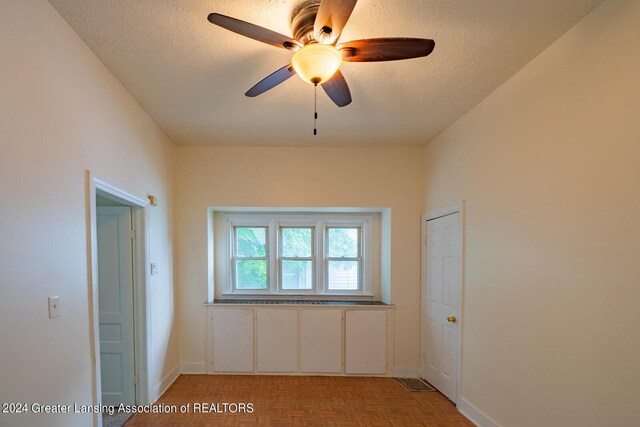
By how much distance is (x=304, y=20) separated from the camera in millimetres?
1624

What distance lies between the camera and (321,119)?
3043 millimetres

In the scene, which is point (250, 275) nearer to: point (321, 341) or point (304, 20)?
point (321, 341)

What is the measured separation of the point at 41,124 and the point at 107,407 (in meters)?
2.61

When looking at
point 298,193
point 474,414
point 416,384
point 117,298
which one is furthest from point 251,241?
point 474,414

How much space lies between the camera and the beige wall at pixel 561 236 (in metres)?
1.49

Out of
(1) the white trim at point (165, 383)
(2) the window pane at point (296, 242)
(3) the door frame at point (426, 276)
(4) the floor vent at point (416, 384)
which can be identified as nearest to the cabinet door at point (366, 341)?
(4) the floor vent at point (416, 384)

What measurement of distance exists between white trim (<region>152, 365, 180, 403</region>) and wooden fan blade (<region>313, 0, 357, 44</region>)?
338 centimetres

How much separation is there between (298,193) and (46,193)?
254 cm

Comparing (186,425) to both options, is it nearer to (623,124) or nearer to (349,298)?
(349,298)

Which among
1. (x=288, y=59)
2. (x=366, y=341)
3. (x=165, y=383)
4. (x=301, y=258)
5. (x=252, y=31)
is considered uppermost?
(x=288, y=59)

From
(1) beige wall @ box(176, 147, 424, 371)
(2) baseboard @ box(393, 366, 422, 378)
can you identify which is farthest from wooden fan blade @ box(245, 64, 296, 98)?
(2) baseboard @ box(393, 366, 422, 378)

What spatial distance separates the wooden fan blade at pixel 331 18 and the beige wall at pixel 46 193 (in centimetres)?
137

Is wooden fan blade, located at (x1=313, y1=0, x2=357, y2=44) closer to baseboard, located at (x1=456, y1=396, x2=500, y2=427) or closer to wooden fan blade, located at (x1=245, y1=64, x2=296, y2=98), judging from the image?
wooden fan blade, located at (x1=245, y1=64, x2=296, y2=98)

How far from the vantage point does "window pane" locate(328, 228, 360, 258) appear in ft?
14.1
